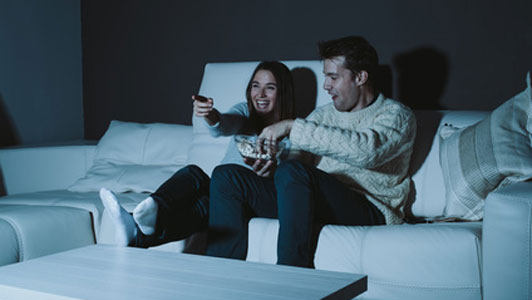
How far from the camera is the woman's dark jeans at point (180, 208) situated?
173 cm

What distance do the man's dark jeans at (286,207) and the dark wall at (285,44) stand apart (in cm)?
104

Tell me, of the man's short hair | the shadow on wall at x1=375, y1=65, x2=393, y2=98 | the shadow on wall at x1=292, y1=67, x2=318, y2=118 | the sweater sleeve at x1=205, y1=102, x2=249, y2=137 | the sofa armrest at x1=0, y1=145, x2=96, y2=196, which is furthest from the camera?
the sofa armrest at x1=0, y1=145, x2=96, y2=196

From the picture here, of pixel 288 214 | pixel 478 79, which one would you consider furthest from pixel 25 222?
pixel 478 79

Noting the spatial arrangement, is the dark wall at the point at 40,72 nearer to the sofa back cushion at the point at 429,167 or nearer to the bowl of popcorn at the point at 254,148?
the bowl of popcorn at the point at 254,148

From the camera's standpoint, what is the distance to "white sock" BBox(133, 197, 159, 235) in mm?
1617

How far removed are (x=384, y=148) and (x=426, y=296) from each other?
54 centimetres

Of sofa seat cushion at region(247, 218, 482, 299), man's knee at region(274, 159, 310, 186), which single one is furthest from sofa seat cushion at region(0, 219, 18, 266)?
sofa seat cushion at region(247, 218, 482, 299)

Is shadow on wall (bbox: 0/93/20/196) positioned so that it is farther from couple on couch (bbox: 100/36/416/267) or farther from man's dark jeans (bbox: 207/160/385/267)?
man's dark jeans (bbox: 207/160/385/267)

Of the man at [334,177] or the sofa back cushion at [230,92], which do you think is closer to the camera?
the man at [334,177]

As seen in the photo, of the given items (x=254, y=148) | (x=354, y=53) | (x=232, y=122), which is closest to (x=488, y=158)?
(x=354, y=53)

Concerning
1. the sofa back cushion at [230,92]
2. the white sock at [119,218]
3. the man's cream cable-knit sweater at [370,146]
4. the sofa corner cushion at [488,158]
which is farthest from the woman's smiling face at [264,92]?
the white sock at [119,218]

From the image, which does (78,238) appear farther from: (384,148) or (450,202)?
(450,202)

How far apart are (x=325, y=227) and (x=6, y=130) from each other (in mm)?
2631

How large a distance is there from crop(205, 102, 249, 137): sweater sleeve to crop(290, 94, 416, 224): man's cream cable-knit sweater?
391mm
